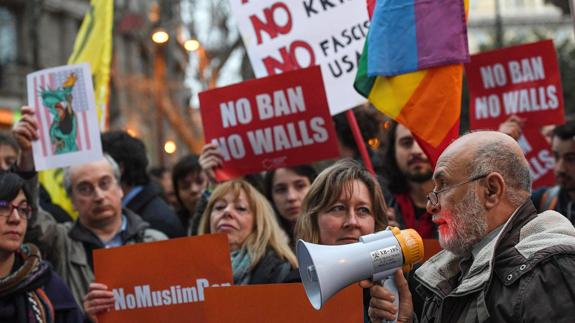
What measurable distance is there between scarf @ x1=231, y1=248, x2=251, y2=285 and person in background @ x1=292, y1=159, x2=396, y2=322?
22.5 inches

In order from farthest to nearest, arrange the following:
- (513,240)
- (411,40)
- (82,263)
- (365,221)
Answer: (82,263)
(411,40)
(365,221)
(513,240)

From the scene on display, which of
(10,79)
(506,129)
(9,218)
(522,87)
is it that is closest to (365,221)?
(9,218)

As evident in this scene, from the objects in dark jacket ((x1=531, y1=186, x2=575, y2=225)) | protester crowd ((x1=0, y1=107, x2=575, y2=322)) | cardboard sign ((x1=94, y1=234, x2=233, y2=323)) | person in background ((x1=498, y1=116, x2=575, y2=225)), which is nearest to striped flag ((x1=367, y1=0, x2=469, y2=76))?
protester crowd ((x1=0, y1=107, x2=575, y2=322))

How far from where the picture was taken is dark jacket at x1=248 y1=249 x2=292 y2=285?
4.78 m

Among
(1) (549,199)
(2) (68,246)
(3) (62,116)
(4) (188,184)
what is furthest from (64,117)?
(1) (549,199)

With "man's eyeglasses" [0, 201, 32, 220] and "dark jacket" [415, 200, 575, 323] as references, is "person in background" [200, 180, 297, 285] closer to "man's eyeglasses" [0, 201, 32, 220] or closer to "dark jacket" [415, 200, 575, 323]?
"man's eyeglasses" [0, 201, 32, 220]

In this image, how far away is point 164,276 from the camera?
4734mm

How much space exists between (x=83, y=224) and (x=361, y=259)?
9.15 feet

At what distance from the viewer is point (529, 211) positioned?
3.21 meters

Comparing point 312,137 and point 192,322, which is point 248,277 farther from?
point 312,137

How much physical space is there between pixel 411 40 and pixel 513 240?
1.95m

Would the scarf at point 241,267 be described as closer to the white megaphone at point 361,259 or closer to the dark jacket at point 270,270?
the dark jacket at point 270,270

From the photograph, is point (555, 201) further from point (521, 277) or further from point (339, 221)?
point (521, 277)

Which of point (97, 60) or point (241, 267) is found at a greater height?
point (97, 60)
